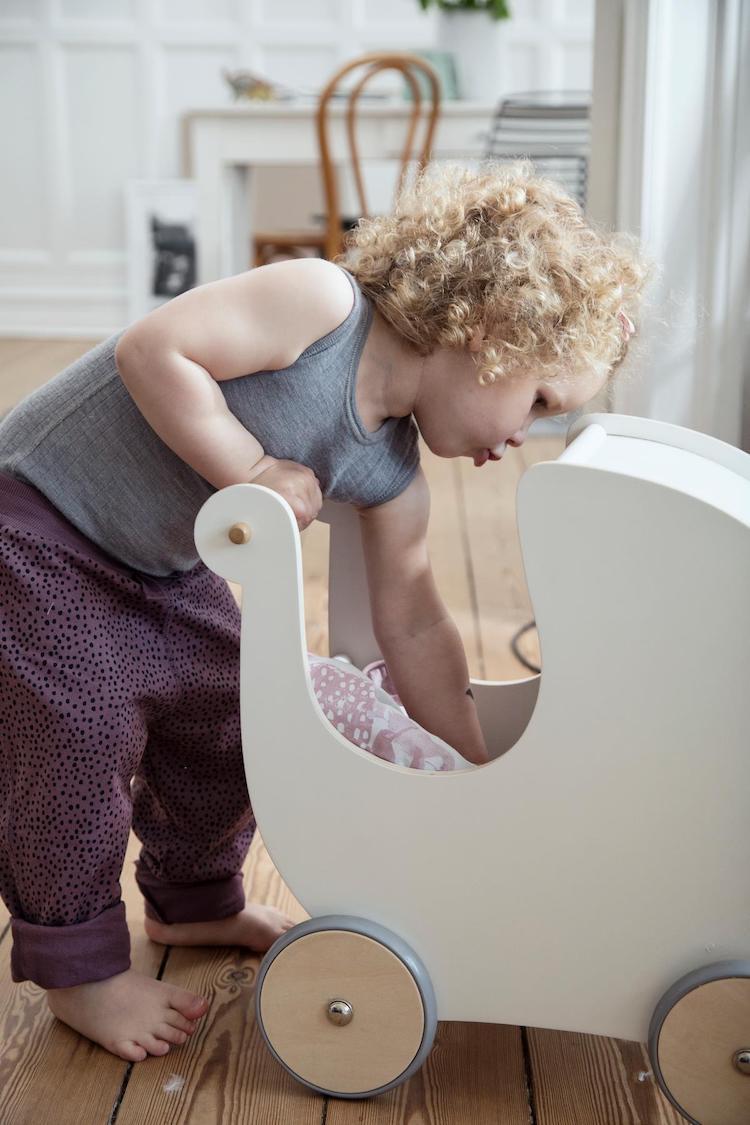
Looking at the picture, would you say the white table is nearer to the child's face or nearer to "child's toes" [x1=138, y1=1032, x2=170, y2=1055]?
the child's face

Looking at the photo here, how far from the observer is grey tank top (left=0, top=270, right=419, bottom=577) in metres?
0.89

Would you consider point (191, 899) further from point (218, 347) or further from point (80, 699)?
point (218, 347)

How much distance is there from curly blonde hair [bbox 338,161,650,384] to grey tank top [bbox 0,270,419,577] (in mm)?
52

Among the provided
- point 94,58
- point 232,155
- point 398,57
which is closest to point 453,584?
point 398,57

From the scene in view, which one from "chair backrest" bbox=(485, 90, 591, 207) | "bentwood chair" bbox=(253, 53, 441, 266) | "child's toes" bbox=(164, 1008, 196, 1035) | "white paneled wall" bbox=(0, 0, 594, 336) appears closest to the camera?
"child's toes" bbox=(164, 1008, 196, 1035)

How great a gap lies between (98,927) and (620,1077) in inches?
16.1

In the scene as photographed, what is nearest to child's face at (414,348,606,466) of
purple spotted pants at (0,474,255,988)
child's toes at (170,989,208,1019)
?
purple spotted pants at (0,474,255,988)

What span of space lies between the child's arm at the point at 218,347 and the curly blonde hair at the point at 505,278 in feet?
0.20

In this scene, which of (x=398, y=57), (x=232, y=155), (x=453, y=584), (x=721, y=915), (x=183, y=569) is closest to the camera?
(x=721, y=915)

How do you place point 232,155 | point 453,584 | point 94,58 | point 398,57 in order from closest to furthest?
point 453,584 → point 398,57 → point 232,155 → point 94,58

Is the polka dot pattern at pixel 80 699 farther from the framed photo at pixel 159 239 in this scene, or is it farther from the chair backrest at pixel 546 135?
the framed photo at pixel 159 239

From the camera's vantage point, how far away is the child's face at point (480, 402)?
887mm

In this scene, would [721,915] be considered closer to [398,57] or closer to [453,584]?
[453,584]

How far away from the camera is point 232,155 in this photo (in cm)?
442
